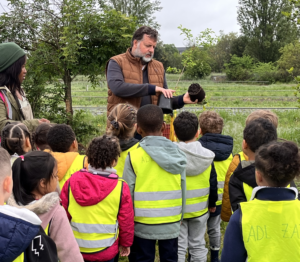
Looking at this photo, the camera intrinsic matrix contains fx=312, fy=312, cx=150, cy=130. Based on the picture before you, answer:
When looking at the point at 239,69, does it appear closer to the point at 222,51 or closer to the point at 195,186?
the point at 222,51

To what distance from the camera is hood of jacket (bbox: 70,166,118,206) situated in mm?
2129

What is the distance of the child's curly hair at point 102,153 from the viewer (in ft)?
7.22

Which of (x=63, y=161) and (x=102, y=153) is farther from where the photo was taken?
(x=63, y=161)

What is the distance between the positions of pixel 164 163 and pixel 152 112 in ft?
1.52

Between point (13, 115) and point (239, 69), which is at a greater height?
point (239, 69)

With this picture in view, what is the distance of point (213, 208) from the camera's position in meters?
3.02

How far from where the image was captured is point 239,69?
1649 inches

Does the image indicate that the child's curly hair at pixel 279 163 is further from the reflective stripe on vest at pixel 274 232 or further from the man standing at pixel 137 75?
the man standing at pixel 137 75

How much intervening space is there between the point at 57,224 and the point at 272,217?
1.16 metres

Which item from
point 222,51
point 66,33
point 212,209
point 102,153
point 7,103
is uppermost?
point 222,51

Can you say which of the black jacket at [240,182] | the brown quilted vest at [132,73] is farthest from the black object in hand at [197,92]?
the black jacket at [240,182]

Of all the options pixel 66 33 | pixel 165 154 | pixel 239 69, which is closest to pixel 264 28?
pixel 239 69

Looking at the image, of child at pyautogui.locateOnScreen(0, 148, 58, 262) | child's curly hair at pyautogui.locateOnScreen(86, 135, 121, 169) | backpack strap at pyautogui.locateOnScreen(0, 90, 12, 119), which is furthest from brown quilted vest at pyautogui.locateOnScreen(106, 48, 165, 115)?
child at pyautogui.locateOnScreen(0, 148, 58, 262)

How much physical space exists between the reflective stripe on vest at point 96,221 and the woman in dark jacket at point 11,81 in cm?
106
